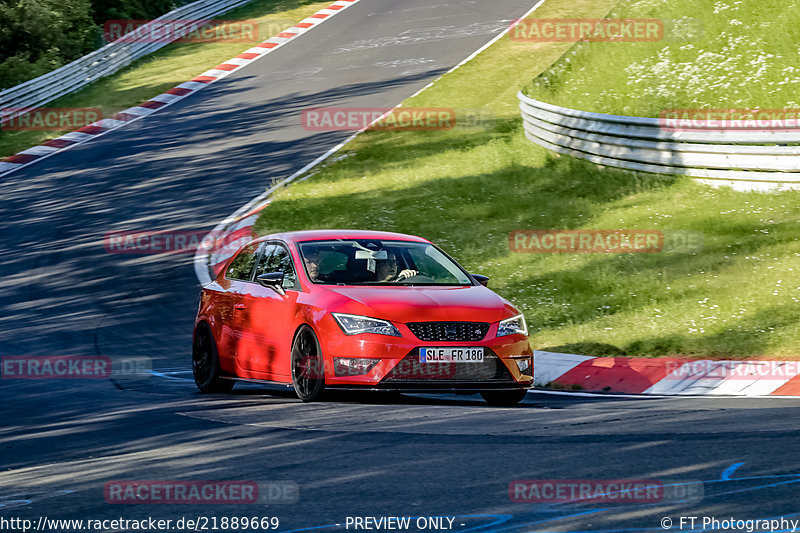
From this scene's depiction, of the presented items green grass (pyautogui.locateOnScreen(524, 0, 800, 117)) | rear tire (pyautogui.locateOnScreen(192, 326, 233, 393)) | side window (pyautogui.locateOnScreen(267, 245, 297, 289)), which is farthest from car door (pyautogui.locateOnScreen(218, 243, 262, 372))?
green grass (pyautogui.locateOnScreen(524, 0, 800, 117))

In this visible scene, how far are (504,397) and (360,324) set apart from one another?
1.61 metres

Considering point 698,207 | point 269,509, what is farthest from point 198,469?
point 698,207

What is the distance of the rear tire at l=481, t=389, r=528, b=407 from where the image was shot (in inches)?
420

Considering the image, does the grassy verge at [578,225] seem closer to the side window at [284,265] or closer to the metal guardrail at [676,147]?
the metal guardrail at [676,147]

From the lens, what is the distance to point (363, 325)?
33.1 feet

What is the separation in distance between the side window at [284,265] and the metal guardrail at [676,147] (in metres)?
8.70

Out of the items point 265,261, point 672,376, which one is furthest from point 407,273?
point 672,376

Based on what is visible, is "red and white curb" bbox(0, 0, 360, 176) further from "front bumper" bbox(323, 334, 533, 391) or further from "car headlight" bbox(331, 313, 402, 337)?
"front bumper" bbox(323, 334, 533, 391)

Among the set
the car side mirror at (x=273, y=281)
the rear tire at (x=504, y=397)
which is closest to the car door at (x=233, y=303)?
the car side mirror at (x=273, y=281)

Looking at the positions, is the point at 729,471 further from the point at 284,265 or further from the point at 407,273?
the point at 284,265

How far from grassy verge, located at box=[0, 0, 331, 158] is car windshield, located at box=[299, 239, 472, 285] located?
19096mm

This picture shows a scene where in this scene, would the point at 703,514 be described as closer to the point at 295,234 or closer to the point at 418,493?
the point at 418,493

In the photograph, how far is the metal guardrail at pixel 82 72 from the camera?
3225 cm

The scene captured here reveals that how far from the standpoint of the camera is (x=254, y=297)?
1161 centimetres
